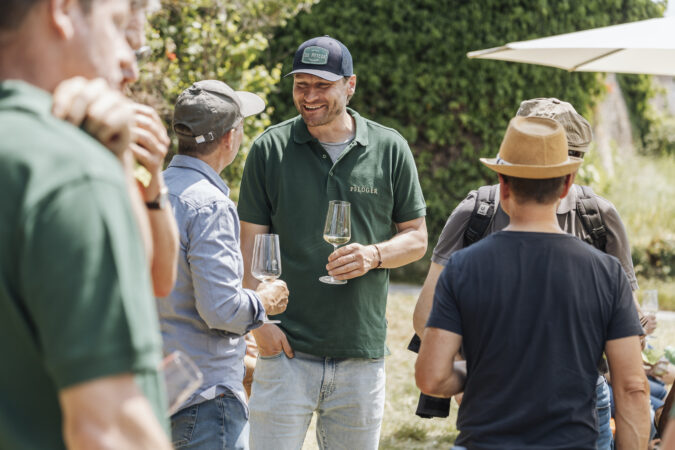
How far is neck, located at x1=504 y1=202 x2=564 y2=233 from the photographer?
2.64m

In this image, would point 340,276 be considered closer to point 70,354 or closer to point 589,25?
point 70,354

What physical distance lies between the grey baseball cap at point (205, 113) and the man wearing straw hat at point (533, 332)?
1.20 metres

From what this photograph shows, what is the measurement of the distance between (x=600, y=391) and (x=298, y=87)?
2.14 m

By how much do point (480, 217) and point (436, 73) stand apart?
8431 mm

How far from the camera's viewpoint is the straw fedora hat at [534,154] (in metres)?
2.65

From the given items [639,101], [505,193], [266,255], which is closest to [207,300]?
[266,255]

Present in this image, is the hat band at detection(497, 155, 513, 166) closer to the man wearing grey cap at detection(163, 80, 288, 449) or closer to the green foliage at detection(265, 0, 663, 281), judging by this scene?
the man wearing grey cap at detection(163, 80, 288, 449)

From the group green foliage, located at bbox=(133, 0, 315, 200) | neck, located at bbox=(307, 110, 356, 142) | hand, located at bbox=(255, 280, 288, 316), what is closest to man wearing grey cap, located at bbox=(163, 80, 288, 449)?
hand, located at bbox=(255, 280, 288, 316)

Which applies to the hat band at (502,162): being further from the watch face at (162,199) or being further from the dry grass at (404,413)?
the dry grass at (404,413)

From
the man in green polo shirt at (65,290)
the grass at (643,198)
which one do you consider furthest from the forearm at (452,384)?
the grass at (643,198)

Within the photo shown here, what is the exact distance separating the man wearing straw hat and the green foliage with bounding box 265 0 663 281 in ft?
29.0

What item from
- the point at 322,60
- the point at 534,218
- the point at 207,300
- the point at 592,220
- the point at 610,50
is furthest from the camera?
the point at 610,50

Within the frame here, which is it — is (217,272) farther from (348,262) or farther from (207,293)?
(348,262)

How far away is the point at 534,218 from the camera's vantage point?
264cm
